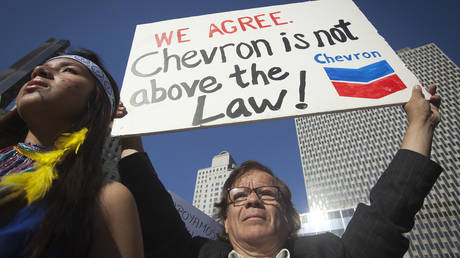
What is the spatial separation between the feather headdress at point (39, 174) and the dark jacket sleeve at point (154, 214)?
19.7 inches

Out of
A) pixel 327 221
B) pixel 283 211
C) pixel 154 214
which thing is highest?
pixel 154 214

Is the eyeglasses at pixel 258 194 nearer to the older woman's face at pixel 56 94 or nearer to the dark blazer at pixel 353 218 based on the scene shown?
the dark blazer at pixel 353 218

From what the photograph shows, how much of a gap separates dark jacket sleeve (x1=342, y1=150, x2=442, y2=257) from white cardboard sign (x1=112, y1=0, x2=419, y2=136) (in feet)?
1.16

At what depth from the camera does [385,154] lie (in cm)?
6212

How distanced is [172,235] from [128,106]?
0.83 m

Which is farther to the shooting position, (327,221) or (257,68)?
(327,221)

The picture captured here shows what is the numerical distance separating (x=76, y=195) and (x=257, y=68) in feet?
3.87

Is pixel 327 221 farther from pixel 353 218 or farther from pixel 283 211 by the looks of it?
pixel 353 218

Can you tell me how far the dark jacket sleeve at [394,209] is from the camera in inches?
39.6

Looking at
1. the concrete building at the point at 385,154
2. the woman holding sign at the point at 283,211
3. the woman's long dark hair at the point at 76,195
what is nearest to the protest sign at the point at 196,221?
the woman holding sign at the point at 283,211

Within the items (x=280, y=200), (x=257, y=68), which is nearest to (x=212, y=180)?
(x=280, y=200)

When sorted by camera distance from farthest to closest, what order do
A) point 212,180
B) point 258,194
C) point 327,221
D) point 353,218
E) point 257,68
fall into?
point 212,180 < point 327,221 < point 258,194 < point 257,68 < point 353,218

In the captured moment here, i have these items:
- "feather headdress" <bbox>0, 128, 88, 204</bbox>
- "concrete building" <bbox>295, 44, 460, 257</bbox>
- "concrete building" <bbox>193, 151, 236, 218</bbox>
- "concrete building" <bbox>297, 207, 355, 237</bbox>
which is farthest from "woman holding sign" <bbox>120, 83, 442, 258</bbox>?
"concrete building" <bbox>193, 151, 236, 218</bbox>

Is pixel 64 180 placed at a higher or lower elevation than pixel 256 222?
higher
